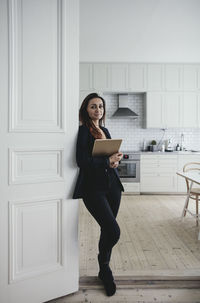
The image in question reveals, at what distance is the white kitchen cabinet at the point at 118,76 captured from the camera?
5746mm

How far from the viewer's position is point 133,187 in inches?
221

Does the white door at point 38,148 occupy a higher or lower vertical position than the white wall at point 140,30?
lower

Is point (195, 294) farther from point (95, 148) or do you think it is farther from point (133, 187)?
point (133, 187)

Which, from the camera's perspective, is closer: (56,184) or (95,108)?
(56,184)

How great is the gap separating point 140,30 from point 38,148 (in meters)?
3.01

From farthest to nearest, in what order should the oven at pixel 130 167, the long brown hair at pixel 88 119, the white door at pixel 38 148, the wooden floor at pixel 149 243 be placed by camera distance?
the oven at pixel 130 167, the wooden floor at pixel 149 243, the long brown hair at pixel 88 119, the white door at pixel 38 148

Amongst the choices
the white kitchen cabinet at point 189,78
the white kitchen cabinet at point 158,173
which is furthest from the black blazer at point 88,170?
the white kitchen cabinet at point 189,78

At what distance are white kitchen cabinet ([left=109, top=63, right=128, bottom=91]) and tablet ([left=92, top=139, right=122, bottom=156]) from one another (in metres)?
4.11

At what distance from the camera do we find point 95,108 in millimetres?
2020

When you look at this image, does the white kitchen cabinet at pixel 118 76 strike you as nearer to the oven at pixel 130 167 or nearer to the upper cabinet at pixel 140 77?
the upper cabinet at pixel 140 77

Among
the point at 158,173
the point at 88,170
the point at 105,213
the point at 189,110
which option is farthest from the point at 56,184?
the point at 189,110

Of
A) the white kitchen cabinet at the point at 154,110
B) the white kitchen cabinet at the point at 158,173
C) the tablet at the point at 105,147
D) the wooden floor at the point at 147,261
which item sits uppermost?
the white kitchen cabinet at the point at 154,110

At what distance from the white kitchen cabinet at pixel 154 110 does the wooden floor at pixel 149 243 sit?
199 centimetres

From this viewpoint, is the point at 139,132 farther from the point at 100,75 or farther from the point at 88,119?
the point at 88,119
